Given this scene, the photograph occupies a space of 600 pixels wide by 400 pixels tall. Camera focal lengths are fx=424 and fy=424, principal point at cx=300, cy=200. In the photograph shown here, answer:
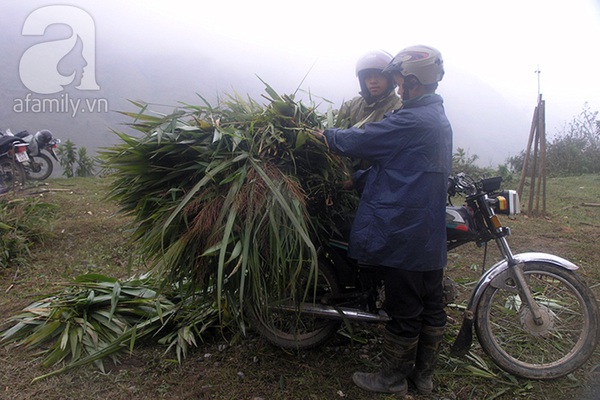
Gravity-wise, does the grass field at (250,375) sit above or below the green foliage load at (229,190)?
below

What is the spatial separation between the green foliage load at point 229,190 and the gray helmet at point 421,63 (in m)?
0.57

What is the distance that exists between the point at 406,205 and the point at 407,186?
9cm

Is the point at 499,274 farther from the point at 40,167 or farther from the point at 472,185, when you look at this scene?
the point at 40,167

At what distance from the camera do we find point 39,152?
8.52 meters

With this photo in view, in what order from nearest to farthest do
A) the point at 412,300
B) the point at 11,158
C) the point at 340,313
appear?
the point at 412,300
the point at 340,313
the point at 11,158

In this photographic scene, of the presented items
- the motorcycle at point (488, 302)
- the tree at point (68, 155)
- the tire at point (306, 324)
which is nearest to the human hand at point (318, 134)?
the motorcycle at point (488, 302)

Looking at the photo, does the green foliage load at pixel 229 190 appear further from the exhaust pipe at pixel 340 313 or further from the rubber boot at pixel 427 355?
the rubber boot at pixel 427 355

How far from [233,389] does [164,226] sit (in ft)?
3.29

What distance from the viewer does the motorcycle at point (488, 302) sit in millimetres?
2369

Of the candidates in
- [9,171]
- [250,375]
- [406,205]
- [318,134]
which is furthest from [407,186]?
[9,171]

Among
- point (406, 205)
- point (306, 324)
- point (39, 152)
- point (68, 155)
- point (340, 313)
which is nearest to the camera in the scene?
point (406, 205)

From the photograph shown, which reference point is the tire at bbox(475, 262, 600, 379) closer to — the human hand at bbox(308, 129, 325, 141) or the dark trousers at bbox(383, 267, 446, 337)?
the dark trousers at bbox(383, 267, 446, 337)

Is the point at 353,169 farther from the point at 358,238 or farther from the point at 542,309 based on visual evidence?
the point at 542,309

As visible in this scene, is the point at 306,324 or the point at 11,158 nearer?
the point at 306,324
